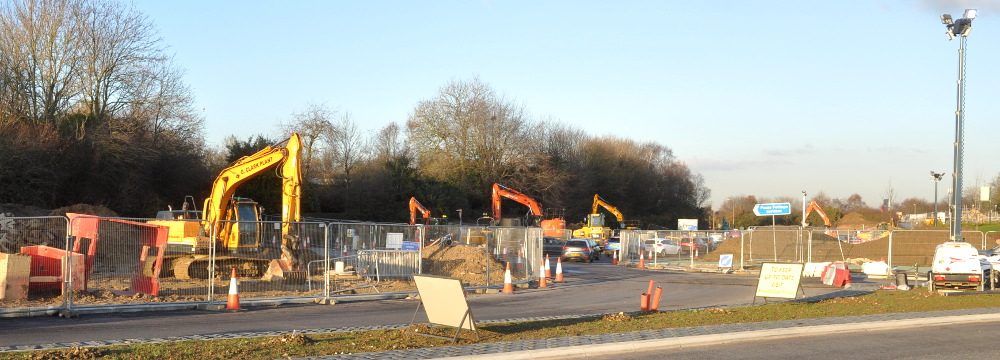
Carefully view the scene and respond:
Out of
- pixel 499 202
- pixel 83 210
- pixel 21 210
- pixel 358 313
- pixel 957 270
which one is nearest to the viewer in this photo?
pixel 358 313

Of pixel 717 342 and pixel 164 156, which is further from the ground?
pixel 164 156

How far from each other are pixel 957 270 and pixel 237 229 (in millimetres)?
19596

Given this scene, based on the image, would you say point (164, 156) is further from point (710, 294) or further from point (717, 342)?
point (717, 342)

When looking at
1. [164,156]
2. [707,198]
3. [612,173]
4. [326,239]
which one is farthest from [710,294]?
[707,198]

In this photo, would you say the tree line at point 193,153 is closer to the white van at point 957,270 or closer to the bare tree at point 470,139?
the bare tree at point 470,139

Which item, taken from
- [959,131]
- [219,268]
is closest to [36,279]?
[219,268]

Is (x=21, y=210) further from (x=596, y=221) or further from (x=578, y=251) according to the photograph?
(x=596, y=221)

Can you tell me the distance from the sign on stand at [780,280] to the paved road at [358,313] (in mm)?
1662

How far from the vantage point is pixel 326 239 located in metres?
19.7

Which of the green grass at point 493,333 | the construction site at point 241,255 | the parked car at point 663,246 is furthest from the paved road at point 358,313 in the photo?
the parked car at point 663,246

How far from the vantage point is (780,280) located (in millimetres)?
18672

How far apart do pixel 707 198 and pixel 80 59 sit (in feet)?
281

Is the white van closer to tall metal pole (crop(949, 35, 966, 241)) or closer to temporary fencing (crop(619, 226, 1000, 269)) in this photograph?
tall metal pole (crop(949, 35, 966, 241))

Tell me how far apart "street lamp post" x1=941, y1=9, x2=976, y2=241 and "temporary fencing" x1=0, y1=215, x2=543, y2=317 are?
1240 cm
